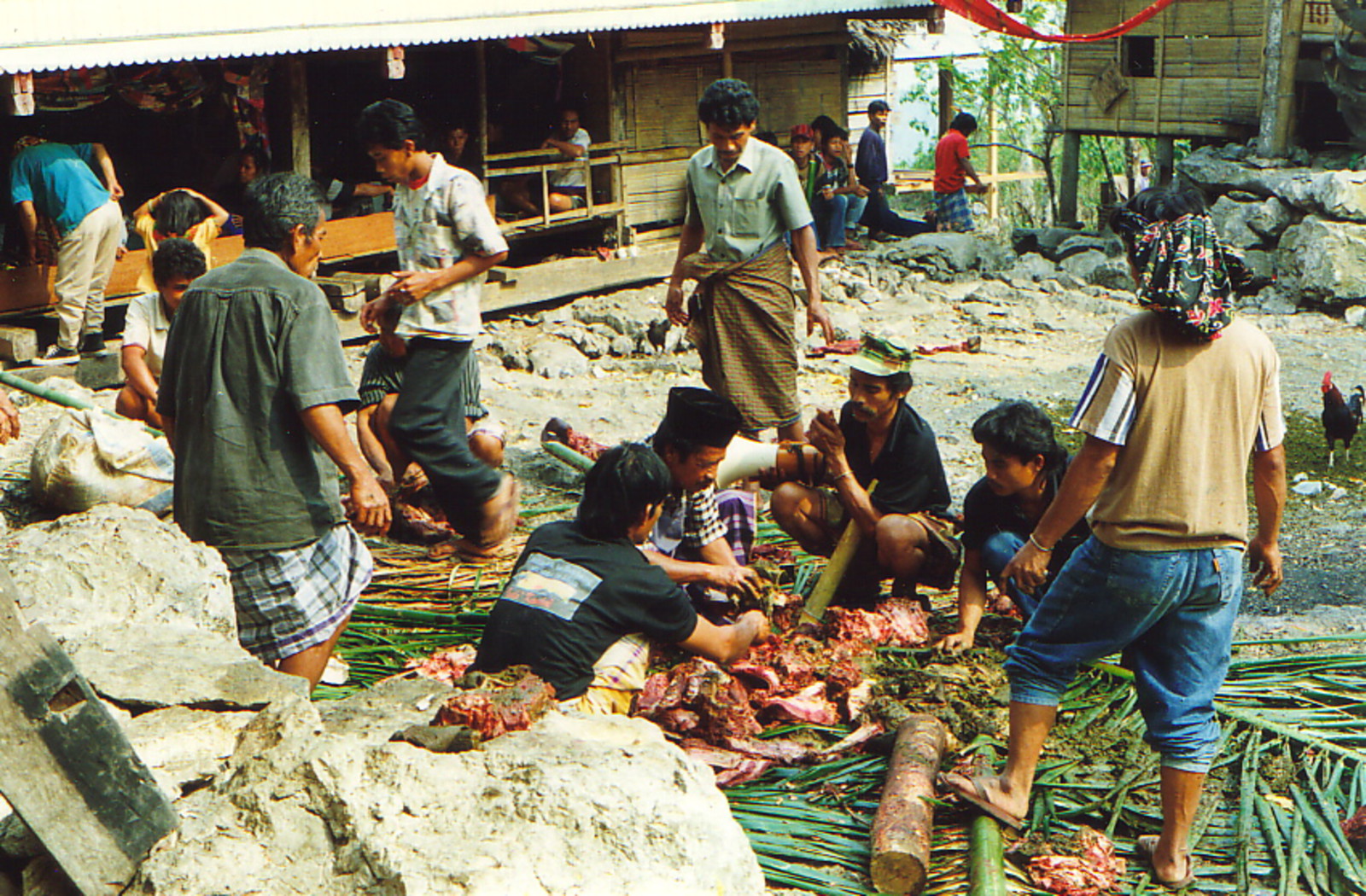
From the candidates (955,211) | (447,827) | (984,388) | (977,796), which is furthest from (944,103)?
(447,827)

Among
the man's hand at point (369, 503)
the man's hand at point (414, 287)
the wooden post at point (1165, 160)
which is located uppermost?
the wooden post at point (1165, 160)

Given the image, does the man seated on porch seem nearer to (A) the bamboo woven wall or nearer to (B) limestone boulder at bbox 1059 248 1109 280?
(B) limestone boulder at bbox 1059 248 1109 280

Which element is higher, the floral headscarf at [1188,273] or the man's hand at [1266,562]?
the floral headscarf at [1188,273]

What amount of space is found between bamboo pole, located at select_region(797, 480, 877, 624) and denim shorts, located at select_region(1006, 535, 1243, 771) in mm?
1643

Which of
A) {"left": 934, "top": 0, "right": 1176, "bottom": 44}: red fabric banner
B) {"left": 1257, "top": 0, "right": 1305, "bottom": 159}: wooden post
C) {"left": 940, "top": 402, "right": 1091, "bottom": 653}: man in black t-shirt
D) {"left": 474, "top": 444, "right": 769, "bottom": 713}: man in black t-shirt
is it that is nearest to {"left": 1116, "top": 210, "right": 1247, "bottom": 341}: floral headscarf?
{"left": 940, "top": 402, "right": 1091, "bottom": 653}: man in black t-shirt

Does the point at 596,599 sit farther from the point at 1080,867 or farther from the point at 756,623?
the point at 1080,867

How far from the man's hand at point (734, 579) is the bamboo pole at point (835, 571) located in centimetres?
48

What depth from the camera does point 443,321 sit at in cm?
544

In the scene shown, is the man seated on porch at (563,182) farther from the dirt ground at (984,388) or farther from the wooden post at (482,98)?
the dirt ground at (984,388)

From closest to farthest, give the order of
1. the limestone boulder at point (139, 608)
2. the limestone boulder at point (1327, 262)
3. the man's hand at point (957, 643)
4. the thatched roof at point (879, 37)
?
the limestone boulder at point (139, 608) < the man's hand at point (957, 643) < the limestone boulder at point (1327, 262) < the thatched roof at point (879, 37)

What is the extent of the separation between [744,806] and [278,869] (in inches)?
57.4

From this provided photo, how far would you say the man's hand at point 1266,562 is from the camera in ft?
11.5

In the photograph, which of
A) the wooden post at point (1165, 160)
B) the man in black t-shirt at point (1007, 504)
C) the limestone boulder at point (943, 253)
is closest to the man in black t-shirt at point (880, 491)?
the man in black t-shirt at point (1007, 504)

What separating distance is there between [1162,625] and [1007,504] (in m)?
1.36
